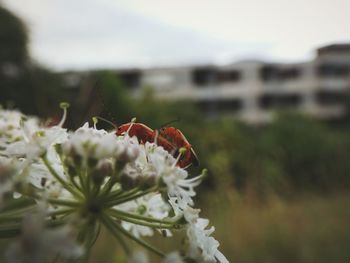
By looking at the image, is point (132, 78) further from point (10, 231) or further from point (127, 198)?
point (10, 231)

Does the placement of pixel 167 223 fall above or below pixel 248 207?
above

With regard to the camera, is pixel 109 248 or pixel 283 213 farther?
pixel 283 213

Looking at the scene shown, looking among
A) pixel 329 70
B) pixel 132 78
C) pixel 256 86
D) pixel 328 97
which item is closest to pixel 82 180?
pixel 256 86

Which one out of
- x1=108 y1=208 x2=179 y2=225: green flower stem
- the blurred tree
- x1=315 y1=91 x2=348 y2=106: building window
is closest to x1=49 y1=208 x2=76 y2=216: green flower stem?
x1=108 y1=208 x2=179 y2=225: green flower stem

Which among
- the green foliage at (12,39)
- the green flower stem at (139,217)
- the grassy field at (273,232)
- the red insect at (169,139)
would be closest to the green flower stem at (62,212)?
the green flower stem at (139,217)

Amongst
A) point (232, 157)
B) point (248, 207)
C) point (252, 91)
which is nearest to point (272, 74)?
point (252, 91)

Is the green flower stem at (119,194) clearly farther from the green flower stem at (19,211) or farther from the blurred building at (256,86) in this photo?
the blurred building at (256,86)

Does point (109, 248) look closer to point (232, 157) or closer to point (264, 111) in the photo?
point (232, 157)
